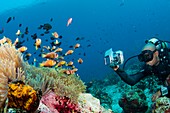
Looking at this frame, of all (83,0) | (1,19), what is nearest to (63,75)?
(1,19)

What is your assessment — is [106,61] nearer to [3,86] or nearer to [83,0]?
[3,86]

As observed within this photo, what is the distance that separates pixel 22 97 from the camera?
7.80 feet

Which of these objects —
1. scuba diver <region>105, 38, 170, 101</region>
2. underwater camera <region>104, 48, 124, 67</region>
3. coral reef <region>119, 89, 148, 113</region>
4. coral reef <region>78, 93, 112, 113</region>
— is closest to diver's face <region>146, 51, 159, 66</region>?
scuba diver <region>105, 38, 170, 101</region>

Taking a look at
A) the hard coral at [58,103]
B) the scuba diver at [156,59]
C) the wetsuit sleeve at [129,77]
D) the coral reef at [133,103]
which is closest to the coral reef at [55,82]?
the hard coral at [58,103]

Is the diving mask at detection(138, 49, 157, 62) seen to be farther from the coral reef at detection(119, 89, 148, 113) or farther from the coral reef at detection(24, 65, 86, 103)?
the coral reef at detection(119, 89, 148, 113)

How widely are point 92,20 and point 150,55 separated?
386 feet

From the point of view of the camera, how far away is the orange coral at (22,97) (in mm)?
2373

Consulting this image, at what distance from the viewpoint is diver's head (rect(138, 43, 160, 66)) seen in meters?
5.40

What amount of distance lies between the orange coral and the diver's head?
3.59 meters

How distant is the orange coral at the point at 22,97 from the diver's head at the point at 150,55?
3591mm

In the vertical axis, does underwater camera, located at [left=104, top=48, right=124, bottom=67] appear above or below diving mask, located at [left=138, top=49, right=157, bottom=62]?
below

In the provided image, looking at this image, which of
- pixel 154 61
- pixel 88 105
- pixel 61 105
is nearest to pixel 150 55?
pixel 154 61

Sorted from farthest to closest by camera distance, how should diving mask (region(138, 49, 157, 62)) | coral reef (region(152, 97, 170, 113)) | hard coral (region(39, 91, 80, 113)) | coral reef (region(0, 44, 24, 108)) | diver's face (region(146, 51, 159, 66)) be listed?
diver's face (region(146, 51, 159, 66)) < diving mask (region(138, 49, 157, 62)) < coral reef (region(152, 97, 170, 113)) < hard coral (region(39, 91, 80, 113)) < coral reef (region(0, 44, 24, 108))

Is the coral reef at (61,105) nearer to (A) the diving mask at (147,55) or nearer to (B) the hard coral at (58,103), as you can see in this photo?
(B) the hard coral at (58,103)
